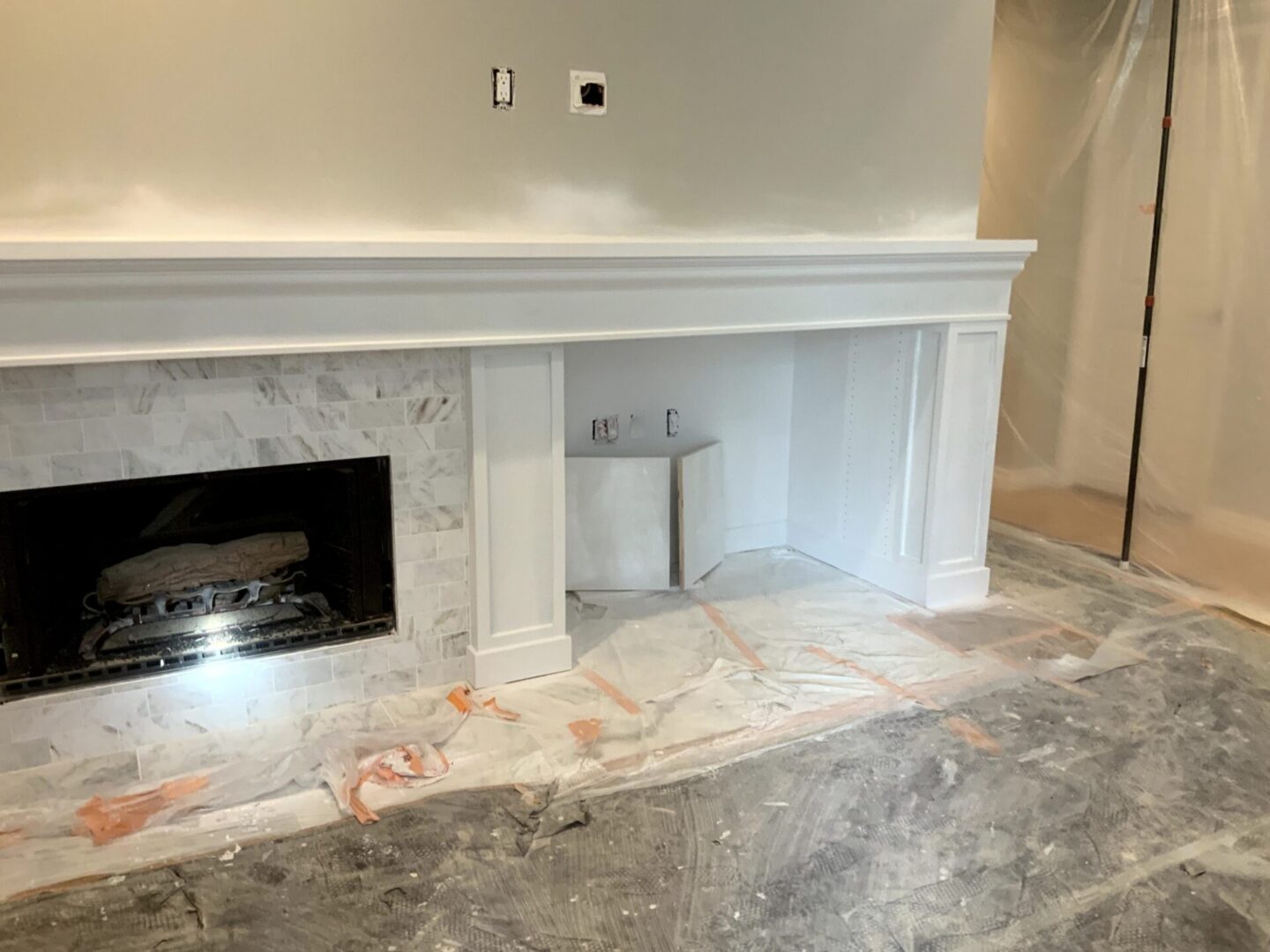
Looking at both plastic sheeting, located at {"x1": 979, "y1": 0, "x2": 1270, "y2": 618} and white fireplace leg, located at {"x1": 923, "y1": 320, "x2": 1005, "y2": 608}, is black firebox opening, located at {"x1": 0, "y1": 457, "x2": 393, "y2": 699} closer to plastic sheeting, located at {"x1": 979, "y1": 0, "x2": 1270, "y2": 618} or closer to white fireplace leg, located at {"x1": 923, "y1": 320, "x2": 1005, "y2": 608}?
white fireplace leg, located at {"x1": 923, "y1": 320, "x2": 1005, "y2": 608}

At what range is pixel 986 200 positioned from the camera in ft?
14.0

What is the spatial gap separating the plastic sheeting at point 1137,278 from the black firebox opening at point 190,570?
2.86m

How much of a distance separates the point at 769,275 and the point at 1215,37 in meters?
1.92

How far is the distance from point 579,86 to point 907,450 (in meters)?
1.68

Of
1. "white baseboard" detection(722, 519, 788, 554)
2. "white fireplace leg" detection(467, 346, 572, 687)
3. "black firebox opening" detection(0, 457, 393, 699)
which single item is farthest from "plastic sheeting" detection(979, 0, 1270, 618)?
"black firebox opening" detection(0, 457, 393, 699)

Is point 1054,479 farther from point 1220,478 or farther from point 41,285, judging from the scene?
point 41,285

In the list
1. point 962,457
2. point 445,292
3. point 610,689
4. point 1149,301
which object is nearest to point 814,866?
point 610,689

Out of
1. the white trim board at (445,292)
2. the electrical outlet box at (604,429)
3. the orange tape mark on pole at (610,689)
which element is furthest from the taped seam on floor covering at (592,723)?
the white trim board at (445,292)

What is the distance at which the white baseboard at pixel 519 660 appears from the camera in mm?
2705

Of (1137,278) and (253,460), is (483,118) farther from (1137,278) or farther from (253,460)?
(1137,278)

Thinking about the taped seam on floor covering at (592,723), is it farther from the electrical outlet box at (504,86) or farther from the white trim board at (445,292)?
the electrical outlet box at (504,86)

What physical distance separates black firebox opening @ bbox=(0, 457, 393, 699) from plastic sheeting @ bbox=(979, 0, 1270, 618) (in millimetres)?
2859

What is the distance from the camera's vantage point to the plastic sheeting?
3332 mm

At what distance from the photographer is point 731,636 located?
10.2 ft
